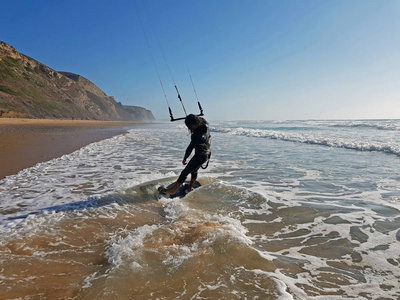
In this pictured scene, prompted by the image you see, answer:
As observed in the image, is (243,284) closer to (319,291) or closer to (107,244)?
(319,291)

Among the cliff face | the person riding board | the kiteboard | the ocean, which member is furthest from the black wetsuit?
the cliff face

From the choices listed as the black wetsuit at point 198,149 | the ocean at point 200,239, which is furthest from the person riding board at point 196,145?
the ocean at point 200,239

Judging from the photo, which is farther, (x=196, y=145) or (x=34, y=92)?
(x=34, y=92)

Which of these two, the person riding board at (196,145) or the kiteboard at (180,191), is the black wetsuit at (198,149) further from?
the kiteboard at (180,191)

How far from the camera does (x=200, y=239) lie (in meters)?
3.80

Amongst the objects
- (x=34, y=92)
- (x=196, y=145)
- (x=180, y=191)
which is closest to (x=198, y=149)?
(x=196, y=145)

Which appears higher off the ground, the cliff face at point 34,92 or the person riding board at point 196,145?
the cliff face at point 34,92

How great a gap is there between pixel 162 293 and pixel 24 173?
7621mm

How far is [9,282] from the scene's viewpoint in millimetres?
→ 2682

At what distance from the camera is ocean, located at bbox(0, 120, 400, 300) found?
2746mm

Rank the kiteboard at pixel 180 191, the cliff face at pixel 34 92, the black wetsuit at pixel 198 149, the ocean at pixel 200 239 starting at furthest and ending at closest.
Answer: the cliff face at pixel 34 92
the kiteboard at pixel 180 191
the black wetsuit at pixel 198 149
the ocean at pixel 200 239

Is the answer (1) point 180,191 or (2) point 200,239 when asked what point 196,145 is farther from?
(2) point 200,239

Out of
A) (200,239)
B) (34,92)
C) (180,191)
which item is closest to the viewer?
(200,239)

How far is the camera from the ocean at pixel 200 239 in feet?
9.01
